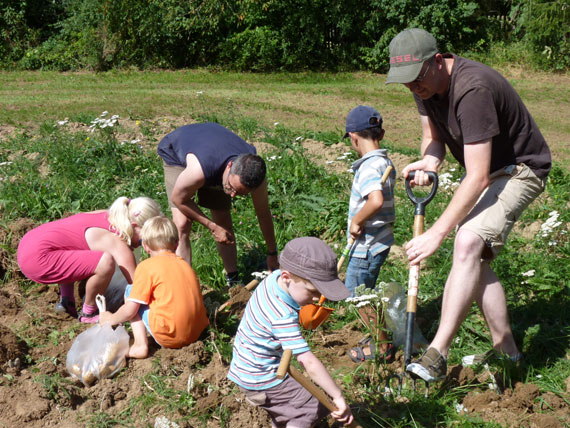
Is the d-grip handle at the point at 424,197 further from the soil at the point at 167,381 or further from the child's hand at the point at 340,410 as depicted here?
the child's hand at the point at 340,410

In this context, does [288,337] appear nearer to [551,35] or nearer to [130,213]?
[130,213]

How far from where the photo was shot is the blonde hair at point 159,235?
406 cm

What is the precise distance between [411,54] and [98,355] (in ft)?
8.72

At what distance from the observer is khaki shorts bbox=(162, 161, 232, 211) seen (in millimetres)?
4992

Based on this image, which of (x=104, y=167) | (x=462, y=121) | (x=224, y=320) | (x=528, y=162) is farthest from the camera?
(x=104, y=167)

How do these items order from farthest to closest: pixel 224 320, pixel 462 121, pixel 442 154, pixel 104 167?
1. pixel 104 167
2. pixel 224 320
3. pixel 442 154
4. pixel 462 121

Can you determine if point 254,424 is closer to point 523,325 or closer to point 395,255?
point 523,325

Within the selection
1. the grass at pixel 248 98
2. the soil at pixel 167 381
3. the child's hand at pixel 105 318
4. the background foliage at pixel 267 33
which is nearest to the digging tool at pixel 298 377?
the soil at pixel 167 381

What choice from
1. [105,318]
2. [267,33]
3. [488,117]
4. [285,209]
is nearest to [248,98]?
[267,33]

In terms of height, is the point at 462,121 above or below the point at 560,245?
above

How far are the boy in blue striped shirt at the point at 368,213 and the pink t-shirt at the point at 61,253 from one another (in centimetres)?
193

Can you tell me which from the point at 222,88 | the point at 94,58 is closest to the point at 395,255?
the point at 222,88

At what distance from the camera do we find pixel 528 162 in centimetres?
347

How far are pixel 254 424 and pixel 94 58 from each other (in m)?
17.0
